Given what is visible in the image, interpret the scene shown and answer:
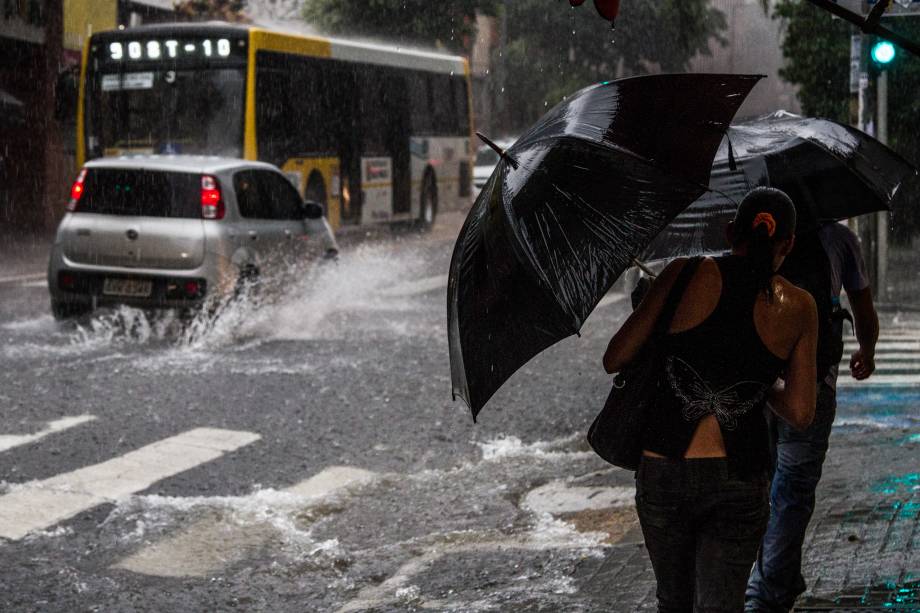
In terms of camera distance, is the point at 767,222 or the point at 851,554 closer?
the point at 767,222

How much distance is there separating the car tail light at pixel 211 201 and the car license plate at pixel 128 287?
0.81 metres

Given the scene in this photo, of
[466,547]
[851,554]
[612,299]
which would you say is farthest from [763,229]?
[612,299]

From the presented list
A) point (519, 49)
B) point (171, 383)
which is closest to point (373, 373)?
point (171, 383)

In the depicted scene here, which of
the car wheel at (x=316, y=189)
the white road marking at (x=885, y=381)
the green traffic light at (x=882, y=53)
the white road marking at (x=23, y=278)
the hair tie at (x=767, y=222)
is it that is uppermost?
the green traffic light at (x=882, y=53)

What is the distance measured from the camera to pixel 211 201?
11.8 metres

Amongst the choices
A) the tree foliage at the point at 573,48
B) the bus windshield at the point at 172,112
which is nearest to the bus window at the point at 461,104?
the bus windshield at the point at 172,112

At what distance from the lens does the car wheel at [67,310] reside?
12.1 m

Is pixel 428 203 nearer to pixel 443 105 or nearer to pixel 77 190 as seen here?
pixel 443 105

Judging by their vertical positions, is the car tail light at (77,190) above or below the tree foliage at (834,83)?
below

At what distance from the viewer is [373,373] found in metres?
10.4

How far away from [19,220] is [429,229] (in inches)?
352

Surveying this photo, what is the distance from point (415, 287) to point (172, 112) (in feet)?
17.2

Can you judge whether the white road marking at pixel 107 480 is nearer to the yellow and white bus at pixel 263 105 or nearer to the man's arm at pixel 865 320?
the man's arm at pixel 865 320

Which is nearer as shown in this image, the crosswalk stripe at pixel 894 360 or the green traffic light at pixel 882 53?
the crosswalk stripe at pixel 894 360
